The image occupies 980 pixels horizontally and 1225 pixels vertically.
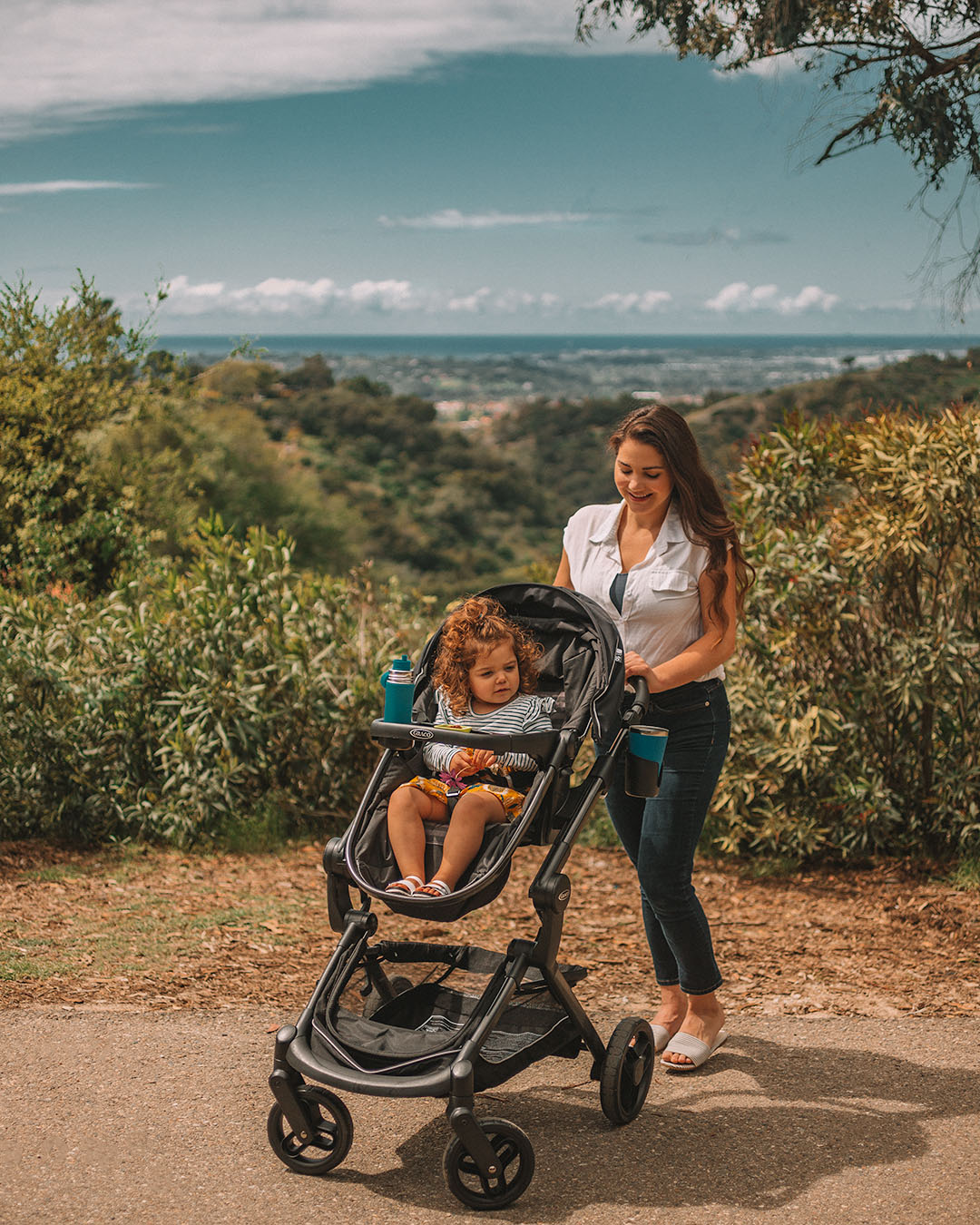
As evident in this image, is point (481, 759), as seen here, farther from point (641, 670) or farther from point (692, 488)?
point (692, 488)

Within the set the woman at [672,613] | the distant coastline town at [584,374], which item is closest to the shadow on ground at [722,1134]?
the woman at [672,613]

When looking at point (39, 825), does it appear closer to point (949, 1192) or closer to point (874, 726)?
point (874, 726)

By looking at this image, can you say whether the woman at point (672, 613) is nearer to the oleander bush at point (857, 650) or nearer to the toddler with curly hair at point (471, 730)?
the toddler with curly hair at point (471, 730)

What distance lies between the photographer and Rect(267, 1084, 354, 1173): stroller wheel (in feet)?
10.4

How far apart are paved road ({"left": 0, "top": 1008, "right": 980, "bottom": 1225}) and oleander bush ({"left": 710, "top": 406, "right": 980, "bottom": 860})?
1802 millimetres

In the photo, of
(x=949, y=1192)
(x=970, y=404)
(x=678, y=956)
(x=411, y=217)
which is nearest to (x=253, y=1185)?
(x=678, y=956)

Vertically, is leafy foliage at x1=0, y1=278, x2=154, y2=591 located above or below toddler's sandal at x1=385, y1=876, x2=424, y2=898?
above

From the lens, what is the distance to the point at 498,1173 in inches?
121

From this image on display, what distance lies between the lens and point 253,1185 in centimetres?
322

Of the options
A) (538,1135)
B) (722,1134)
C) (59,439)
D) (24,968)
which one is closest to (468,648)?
Result: (538,1135)

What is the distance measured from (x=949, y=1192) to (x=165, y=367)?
10408mm

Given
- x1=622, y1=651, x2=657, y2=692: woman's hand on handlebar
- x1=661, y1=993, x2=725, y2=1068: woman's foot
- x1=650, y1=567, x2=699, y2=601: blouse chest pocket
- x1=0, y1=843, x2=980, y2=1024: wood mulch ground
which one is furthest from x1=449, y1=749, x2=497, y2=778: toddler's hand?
x1=0, y1=843, x2=980, y2=1024: wood mulch ground

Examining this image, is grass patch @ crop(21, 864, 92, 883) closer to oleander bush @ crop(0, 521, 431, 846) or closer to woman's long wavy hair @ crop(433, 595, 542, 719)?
oleander bush @ crop(0, 521, 431, 846)

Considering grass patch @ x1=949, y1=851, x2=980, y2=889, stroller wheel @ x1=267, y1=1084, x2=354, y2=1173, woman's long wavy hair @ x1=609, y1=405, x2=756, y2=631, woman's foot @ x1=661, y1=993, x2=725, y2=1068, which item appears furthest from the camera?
grass patch @ x1=949, y1=851, x2=980, y2=889
